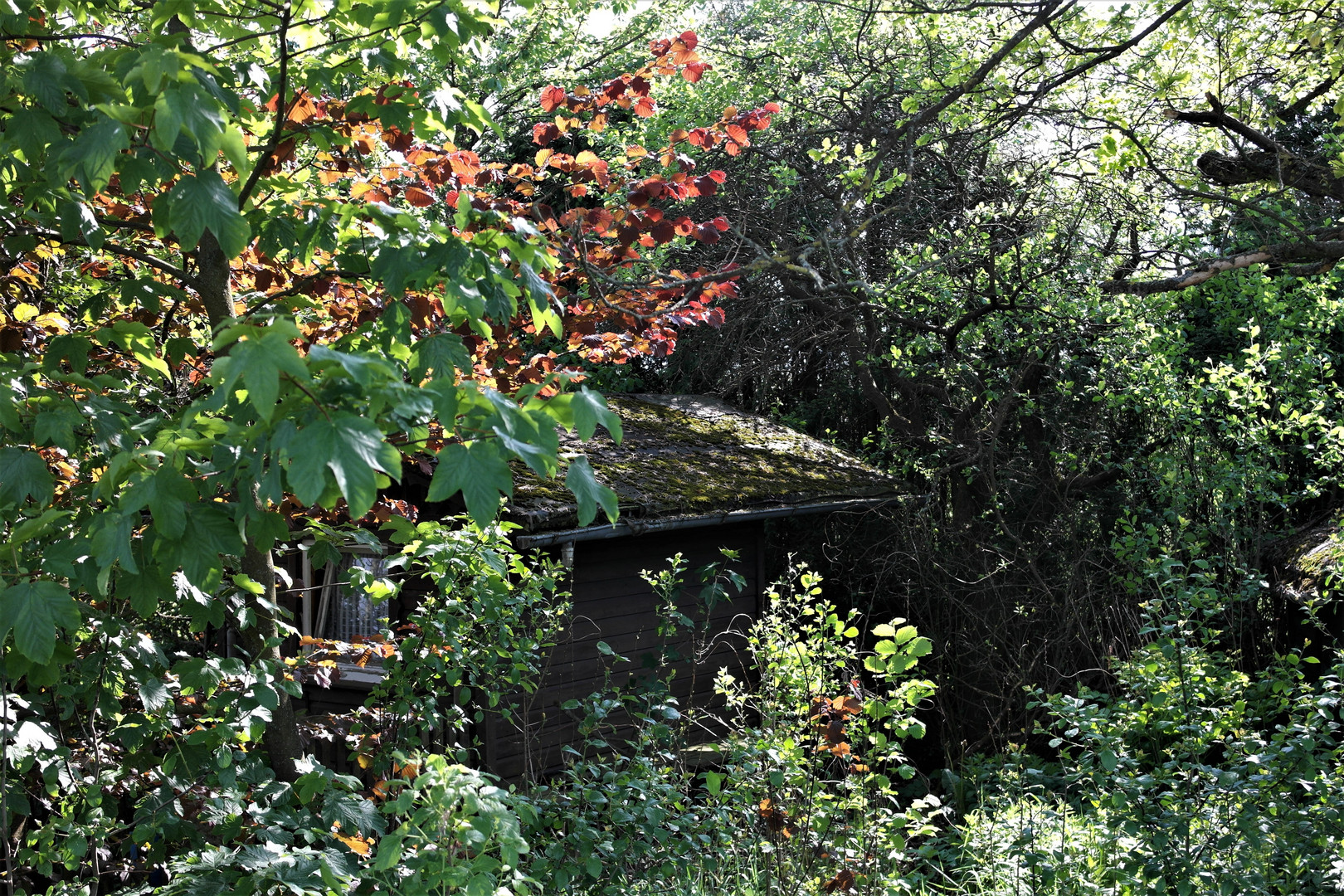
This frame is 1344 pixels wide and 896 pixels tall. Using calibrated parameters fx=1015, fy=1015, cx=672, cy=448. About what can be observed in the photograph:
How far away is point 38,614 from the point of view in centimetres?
227

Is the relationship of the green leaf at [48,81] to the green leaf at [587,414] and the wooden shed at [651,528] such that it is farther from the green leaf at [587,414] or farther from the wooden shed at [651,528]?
the wooden shed at [651,528]

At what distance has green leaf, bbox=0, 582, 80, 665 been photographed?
225cm

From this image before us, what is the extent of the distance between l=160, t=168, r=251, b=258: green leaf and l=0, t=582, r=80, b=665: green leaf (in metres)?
0.85

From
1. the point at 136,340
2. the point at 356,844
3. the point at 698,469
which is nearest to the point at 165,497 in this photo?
the point at 356,844

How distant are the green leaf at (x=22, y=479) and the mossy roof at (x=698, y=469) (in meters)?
4.09

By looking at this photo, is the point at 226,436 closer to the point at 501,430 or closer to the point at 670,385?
the point at 501,430

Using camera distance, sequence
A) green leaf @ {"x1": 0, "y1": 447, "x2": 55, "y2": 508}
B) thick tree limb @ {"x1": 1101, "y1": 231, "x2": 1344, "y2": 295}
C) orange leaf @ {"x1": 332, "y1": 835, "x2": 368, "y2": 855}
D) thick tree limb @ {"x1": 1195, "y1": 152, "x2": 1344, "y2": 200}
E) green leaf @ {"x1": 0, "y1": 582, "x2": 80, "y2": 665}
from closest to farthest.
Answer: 1. green leaf @ {"x1": 0, "y1": 582, "x2": 80, "y2": 665}
2. green leaf @ {"x1": 0, "y1": 447, "x2": 55, "y2": 508}
3. orange leaf @ {"x1": 332, "y1": 835, "x2": 368, "y2": 855}
4. thick tree limb @ {"x1": 1101, "y1": 231, "x2": 1344, "y2": 295}
5. thick tree limb @ {"x1": 1195, "y1": 152, "x2": 1344, "y2": 200}

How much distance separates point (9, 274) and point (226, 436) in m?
2.75

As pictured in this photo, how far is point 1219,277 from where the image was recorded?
9.98 metres

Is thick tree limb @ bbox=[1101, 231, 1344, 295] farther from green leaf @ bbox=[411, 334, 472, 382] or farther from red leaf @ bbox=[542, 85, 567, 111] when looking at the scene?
green leaf @ bbox=[411, 334, 472, 382]

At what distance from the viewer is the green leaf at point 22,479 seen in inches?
94.8

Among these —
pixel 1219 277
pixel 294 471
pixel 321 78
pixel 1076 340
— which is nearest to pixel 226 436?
pixel 294 471

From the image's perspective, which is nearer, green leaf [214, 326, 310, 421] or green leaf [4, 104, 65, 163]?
green leaf [214, 326, 310, 421]

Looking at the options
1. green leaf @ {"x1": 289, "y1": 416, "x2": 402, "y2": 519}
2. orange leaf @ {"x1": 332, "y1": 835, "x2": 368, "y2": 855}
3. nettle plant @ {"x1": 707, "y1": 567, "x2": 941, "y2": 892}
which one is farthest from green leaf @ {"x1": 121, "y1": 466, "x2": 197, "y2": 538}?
nettle plant @ {"x1": 707, "y1": 567, "x2": 941, "y2": 892}
